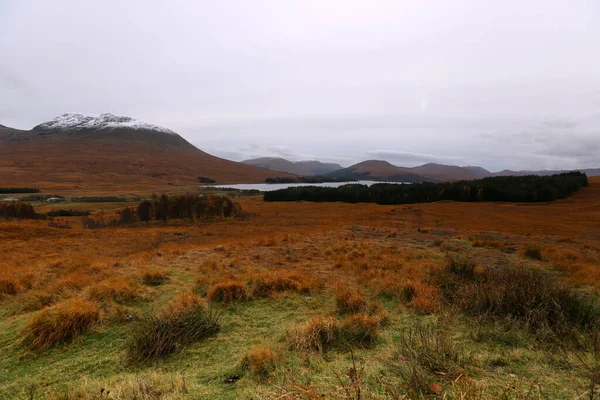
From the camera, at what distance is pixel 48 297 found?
6.49 metres

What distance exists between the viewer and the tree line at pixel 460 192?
51.4m

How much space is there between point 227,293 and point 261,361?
3.17 m

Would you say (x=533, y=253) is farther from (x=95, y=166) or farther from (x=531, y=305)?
(x=95, y=166)

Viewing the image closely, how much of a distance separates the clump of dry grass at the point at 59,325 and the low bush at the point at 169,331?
980mm

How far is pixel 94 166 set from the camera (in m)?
139

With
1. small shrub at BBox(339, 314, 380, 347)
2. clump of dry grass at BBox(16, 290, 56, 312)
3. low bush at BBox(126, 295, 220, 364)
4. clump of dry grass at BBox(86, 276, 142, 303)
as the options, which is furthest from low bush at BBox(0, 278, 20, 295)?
small shrub at BBox(339, 314, 380, 347)

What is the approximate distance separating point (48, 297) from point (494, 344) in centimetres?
913

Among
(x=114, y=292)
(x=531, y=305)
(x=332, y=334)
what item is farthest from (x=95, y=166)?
(x=531, y=305)

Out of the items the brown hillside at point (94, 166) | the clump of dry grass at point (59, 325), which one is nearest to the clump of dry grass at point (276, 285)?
the clump of dry grass at point (59, 325)

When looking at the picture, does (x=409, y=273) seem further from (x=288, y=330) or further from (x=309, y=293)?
(x=288, y=330)

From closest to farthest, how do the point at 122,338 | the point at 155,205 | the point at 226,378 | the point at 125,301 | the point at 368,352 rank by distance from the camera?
the point at 226,378
the point at 368,352
the point at 122,338
the point at 125,301
the point at 155,205

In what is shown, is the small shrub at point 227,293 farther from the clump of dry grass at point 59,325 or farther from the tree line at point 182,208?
the tree line at point 182,208

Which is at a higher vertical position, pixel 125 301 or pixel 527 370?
pixel 527 370

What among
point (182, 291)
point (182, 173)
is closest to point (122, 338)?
point (182, 291)
